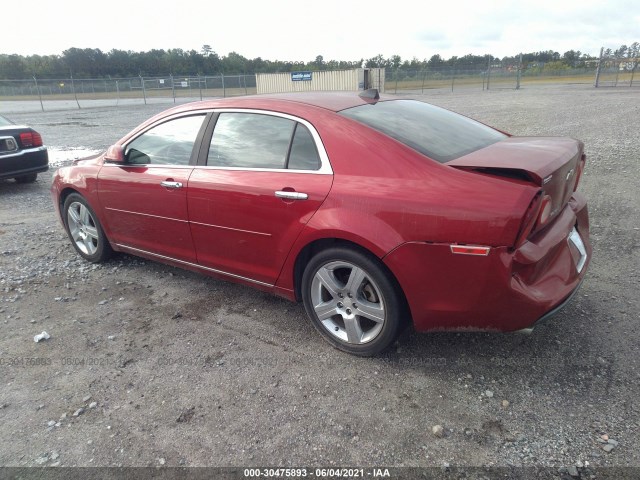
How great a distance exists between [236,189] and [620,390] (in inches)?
103

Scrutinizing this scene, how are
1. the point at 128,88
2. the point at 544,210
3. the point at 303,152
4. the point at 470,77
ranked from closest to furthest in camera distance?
the point at 544,210
the point at 303,152
the point at 128,88
the point at 470,77

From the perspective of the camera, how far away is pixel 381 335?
287cm

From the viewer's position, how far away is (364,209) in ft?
8.83

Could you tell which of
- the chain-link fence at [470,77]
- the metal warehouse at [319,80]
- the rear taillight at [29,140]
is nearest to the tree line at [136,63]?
the chain-link fence at [470,77]

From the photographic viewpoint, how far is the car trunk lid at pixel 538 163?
2.46m

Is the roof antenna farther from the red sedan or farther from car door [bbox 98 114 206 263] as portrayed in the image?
car door [bbox 98 114 206 263]

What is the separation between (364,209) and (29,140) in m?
7.47

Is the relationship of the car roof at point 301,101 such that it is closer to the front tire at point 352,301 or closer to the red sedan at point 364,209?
the red sedan at point 364,209

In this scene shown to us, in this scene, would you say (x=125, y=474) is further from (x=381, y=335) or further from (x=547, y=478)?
(x=547, y=478)

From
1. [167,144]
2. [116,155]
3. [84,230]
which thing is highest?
[167,144]

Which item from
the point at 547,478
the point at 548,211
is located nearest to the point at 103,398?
the point at 547,478

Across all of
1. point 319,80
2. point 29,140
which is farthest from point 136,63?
point 29,140

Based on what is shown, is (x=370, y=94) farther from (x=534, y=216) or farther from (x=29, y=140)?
(x=29, y=140)

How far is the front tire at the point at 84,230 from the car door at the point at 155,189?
13.9 inches
